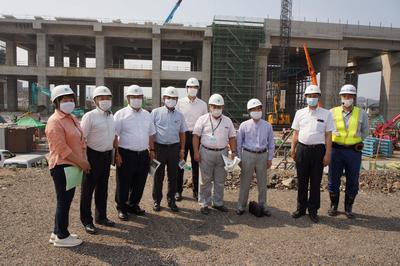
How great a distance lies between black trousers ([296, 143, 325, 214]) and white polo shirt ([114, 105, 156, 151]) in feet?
8.14

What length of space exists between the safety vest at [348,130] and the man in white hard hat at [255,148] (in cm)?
110

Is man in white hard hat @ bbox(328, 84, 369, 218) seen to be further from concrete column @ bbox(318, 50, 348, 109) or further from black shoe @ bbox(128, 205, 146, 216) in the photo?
concrete column @ bbox(318, 50, 348, 109)

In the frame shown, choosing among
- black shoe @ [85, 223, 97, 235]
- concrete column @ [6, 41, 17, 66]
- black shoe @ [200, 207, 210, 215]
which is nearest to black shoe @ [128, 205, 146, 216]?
black shoe @ [85, 223, 97, 235]

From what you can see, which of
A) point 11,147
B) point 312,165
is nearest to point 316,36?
point 11,147

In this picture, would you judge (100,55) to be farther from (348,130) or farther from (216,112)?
(348,130)

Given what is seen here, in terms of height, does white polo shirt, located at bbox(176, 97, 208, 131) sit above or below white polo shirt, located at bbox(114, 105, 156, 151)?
above

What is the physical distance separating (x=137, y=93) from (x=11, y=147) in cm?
1761

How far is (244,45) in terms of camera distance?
121 feet

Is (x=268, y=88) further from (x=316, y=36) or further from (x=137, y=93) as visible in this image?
(x=137, y=93)

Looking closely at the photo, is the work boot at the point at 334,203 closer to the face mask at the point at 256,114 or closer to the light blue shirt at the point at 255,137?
the light blue shirt at the point at 255,137

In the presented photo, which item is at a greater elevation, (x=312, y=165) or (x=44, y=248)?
(x=312, y=165)

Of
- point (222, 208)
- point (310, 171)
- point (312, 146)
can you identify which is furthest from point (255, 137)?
point (222, 208)

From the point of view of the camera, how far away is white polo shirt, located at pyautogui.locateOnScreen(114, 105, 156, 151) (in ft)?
15.2

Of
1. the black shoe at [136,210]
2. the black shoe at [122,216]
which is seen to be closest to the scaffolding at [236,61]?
the black shoe at [136,210]
